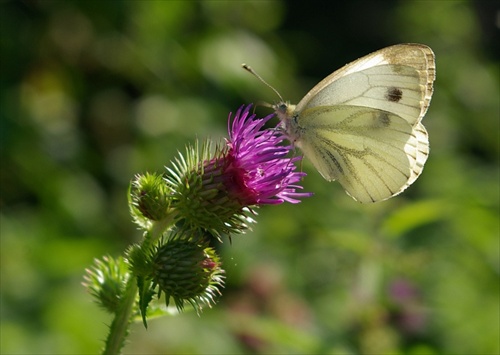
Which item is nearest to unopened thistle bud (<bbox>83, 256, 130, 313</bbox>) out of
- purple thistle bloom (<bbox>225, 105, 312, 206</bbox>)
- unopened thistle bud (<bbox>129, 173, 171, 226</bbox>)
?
unopened thistle bud (<bbox>129, 173, 171, 226</bbox>)

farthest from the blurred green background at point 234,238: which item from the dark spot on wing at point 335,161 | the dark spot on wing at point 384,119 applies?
the dark spot on wing at point 384,119

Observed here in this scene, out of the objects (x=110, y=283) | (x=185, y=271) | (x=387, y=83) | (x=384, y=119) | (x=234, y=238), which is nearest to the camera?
(x=185, y=271)

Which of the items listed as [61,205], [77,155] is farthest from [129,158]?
[61,205]

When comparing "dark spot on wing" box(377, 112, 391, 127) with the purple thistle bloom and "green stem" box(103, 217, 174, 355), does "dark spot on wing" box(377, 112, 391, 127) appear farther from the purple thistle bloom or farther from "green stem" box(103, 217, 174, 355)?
"green stem" box(103, 217, 174, 355)

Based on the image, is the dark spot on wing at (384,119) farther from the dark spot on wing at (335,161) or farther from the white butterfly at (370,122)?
the dark spot on wing at (335,161)

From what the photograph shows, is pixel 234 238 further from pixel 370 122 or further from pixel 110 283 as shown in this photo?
pixel 110 283

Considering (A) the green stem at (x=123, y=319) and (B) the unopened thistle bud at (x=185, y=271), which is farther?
(B) the unopened thistle bud at (x=185, y=271)

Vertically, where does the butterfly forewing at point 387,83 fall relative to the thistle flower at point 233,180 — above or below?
above

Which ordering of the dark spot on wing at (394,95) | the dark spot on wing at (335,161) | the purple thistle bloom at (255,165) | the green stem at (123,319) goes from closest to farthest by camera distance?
the green stem at (123,319) → the purple thistle bloom at (255,165) → the dark spot on wing at (394,95) → the dark spot on wing at (335,161)

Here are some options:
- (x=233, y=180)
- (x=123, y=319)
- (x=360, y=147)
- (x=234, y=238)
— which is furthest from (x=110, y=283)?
(x=234, y=238)
